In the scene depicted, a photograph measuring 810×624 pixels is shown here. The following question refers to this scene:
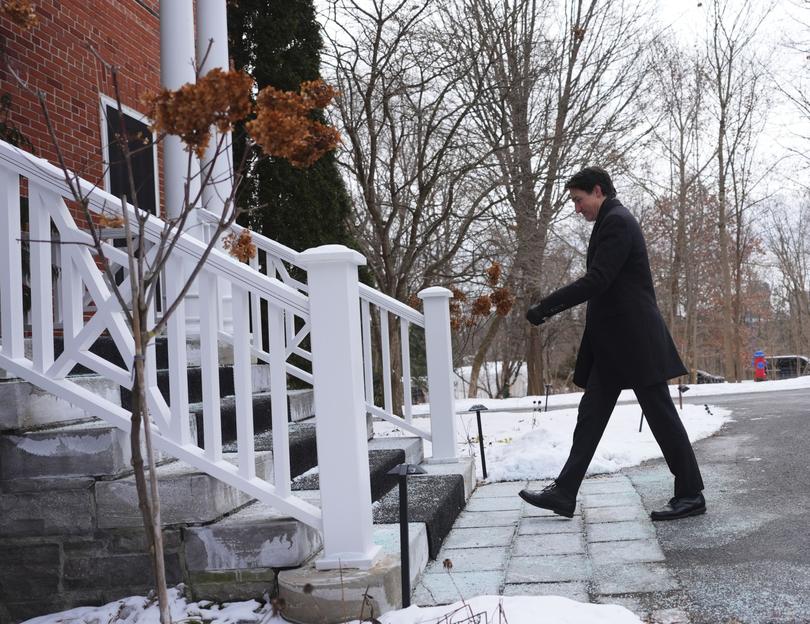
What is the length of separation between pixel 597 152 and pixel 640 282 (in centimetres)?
1100

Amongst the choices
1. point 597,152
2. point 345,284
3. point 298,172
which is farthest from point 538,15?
point 345,284

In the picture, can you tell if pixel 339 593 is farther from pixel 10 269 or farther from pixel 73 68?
pixel 73 68

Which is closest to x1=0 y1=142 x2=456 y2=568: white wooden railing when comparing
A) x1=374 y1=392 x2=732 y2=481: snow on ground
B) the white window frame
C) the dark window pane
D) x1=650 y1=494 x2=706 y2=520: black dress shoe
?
x1=650 y1=494 x2=706 y2=520: black dress shoe

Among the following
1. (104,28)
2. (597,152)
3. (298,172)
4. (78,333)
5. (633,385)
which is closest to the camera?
(78,333)

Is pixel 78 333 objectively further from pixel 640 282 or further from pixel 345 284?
pixel 640 282

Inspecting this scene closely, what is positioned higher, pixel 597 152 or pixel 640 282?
pixel 597 152

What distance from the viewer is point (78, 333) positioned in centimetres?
335

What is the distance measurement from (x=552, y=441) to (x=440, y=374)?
1526 mm

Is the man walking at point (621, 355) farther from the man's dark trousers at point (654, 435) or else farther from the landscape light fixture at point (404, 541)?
the landscape light fixture at point (404, 541)

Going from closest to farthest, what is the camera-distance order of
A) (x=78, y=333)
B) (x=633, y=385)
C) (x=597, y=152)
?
(x=78, y=333) → (x=633, y=385) → (x=597, y=152)

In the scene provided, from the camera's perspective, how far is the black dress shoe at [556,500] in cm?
434

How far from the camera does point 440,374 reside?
18.1ft

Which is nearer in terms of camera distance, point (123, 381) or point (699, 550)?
point (123, 381)

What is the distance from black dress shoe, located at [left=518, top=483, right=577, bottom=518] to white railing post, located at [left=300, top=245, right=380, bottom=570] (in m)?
1.49
